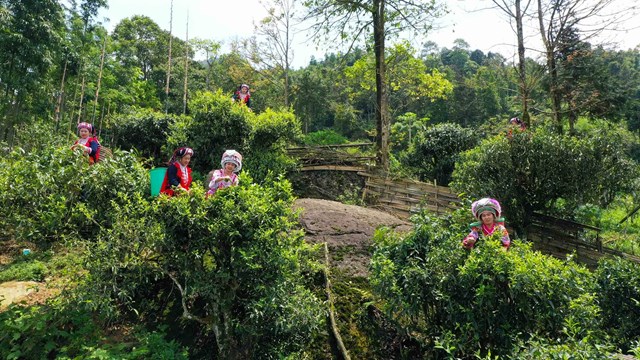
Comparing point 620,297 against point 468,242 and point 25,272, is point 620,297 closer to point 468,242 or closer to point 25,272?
point 468,242

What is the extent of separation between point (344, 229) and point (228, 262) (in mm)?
3454

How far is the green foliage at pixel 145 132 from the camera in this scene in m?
13.3

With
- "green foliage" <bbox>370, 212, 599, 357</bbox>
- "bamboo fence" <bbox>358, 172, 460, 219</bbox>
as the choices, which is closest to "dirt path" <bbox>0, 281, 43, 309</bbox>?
"green foliage" <bbox>370, 212, 599, 357</bbox>

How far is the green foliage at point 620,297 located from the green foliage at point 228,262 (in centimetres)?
332

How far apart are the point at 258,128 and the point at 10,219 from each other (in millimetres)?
5625

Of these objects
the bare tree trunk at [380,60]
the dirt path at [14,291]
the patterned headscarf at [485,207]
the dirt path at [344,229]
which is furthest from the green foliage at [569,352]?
the bare tree trunk at [380,60]

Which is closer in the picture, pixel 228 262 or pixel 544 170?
pixel 228 262

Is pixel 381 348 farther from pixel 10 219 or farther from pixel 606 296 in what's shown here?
pixel 10 219

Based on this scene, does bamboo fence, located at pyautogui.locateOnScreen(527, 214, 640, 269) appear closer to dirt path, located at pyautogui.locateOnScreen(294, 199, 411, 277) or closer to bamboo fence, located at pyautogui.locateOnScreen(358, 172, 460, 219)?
bamboo fence, located at pyautogui.locateOnScreen(358, 172, 460, 219)

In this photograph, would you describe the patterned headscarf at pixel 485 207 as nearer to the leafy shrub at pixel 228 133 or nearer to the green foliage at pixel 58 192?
the green foliage at pixel 58 192

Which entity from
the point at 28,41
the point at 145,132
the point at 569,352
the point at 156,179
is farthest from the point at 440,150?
the point at 28,41

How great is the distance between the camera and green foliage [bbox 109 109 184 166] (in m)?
13.3

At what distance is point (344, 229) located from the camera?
7547 millimetres

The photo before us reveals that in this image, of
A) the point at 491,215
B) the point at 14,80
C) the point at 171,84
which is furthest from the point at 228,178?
the point at 171,84
